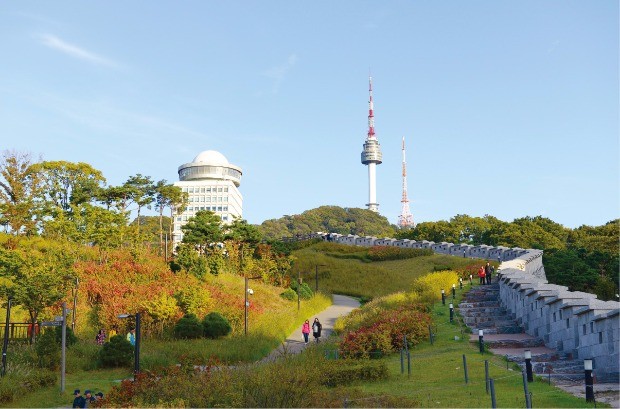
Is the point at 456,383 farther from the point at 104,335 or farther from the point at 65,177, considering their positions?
the point at 65,177

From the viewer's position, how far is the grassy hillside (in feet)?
173

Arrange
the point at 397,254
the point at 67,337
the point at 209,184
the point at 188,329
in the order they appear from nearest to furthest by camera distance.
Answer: the point at 67,337
the point at 188,329
the point at 397,254
the point at 209,184

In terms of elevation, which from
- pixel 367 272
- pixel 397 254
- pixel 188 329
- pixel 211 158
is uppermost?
pixel 211 158

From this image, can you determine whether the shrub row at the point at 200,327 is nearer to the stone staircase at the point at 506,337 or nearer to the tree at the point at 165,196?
the stone staircase at the point at 506,337

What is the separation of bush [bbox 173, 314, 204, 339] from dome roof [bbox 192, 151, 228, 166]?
4984 inches

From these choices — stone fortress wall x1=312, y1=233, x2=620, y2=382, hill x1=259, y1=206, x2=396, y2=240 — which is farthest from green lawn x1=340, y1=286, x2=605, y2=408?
hill x1=259, y1=206, x2=396, y2=240

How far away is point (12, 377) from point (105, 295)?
11800 mm

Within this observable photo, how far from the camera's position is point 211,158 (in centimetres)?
15700

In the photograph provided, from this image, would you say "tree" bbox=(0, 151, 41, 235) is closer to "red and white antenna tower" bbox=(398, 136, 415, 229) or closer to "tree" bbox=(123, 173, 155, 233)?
"tree" bbox=(123, 173, 155, 233)

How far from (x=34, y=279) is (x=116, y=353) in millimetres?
6335

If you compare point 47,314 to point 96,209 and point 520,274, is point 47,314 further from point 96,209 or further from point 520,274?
point 520,274

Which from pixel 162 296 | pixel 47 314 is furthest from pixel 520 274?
pixel 47 314

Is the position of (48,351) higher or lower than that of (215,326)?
lower

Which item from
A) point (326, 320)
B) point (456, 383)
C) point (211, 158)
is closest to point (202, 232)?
point (326, 320)
